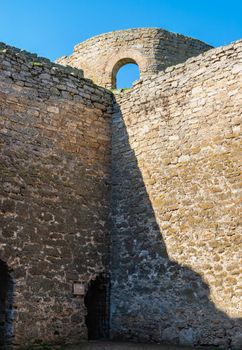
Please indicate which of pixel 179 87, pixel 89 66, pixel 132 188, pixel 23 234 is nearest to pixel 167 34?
pixel 89 66

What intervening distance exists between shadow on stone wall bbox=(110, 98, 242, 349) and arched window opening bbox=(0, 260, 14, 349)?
2.20 metres

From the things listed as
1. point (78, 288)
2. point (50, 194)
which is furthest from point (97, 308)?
point (50, 194)

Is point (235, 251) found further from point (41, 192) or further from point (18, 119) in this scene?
point (18, 119)

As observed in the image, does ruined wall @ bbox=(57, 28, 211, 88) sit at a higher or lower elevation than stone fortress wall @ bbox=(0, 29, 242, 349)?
higher

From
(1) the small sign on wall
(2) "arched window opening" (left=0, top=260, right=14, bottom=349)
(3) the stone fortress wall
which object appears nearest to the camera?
(2) "arched window opening" (left=0, top=260, right=14, bottom=349)

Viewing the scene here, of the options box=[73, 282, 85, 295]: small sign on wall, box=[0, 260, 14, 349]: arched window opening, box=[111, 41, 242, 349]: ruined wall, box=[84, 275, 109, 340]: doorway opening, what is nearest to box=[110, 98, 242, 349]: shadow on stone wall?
box=[111, 41, 242, 349]: ruined wall

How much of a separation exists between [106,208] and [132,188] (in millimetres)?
692

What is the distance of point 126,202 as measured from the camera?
980cm

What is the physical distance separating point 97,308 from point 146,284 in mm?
1251

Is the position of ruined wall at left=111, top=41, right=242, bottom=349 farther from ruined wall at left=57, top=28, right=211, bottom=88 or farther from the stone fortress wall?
ruined wall at left=57, top=28, right=211, bottom=88

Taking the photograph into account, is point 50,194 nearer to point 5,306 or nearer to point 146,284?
point 5,306

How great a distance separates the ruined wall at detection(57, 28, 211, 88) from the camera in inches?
550

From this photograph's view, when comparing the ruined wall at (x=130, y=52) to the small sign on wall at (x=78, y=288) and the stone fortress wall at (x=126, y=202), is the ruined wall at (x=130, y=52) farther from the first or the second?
the small sign on wall at (x=78, y=288)

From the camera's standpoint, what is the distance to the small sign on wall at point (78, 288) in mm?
8922
